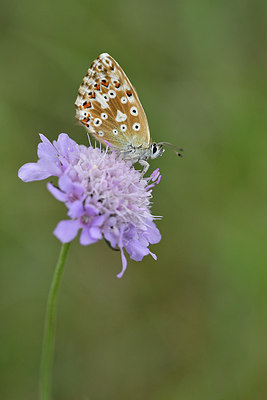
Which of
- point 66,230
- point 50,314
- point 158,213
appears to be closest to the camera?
point 66,230

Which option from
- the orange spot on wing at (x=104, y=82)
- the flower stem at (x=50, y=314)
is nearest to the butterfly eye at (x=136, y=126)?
the orange spot on wing at (x=104, y=82)

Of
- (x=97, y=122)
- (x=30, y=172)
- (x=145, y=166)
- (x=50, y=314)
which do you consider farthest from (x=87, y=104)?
(x=50, y=314)

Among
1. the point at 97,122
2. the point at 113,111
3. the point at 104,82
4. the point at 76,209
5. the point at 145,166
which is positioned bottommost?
the point at 76,209

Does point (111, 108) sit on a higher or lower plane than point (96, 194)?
higher

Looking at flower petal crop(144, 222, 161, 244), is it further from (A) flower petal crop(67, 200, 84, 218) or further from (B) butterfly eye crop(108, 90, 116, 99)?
(B) butterfly eye crop(108, 90, 116, 99)

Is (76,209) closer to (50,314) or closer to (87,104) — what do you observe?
(50,314)

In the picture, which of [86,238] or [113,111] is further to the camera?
[113,111]

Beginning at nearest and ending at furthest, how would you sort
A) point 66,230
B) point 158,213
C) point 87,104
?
point 66,230
point 87,104
point 158,213

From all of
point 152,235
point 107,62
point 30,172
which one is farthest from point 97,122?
point 152,235
